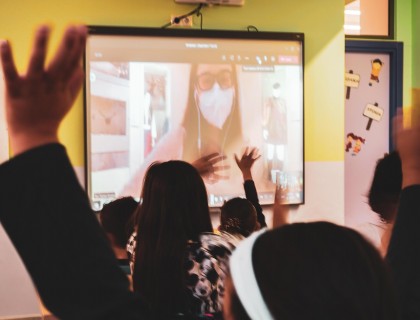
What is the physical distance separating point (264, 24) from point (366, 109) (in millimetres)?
1398

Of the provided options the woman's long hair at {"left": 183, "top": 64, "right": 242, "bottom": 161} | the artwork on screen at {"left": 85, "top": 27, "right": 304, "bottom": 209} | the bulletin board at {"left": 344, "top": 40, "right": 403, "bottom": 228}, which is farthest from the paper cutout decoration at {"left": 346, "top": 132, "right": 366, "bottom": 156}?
the woman's long hair at {"left": 183, "top": 64, "right": 242, "bottom": 161}

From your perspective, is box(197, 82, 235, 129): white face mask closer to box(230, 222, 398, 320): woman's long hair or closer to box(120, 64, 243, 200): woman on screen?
box(120, 64, 243, 200): woman on screen

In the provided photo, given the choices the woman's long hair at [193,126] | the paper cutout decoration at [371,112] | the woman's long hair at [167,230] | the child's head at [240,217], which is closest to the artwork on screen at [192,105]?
the woman's long hair at [193,126]

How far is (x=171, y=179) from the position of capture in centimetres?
186

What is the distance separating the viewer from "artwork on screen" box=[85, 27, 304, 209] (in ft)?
13.0

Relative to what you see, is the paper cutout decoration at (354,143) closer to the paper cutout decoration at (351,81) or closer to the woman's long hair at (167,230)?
the paper cutout decoration at (351,81)

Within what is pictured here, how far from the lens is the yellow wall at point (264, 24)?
3.89 meters

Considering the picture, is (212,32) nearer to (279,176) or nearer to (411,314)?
(279,176)

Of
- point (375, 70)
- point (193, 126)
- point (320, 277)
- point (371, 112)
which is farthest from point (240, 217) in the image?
point (375, 70)

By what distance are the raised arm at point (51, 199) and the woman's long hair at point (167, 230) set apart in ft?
3.63

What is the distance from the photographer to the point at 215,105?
4172 millimetres

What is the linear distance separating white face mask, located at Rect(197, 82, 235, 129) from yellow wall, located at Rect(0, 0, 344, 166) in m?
0.46

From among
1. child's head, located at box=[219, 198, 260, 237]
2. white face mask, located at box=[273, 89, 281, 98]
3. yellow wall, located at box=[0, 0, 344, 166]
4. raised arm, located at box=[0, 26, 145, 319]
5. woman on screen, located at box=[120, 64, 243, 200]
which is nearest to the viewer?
raised arm, located at box=[0, 26, 145, 319]

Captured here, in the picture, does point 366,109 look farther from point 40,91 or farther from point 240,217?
point 40,91
